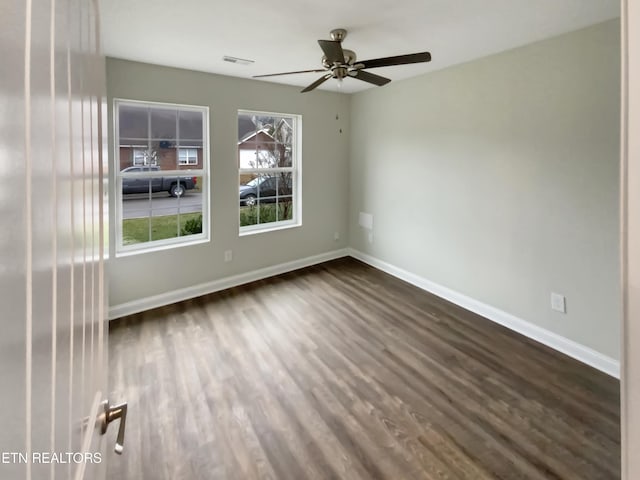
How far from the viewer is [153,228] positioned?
367 centimetres

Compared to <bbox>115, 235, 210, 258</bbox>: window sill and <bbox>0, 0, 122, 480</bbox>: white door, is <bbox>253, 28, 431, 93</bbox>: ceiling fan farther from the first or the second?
<bbox>115, 235, 210, 258</bbox>: window sill

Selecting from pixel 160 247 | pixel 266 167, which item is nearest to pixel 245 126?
pixel 266 167

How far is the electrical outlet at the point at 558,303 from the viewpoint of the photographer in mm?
2801

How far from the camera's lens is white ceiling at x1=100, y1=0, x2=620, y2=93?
7.18 ft

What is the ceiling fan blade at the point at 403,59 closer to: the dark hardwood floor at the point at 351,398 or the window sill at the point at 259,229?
the dark hardwood floor at the point at 351,398

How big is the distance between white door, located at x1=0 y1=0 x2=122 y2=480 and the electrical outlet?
3288 millimetres

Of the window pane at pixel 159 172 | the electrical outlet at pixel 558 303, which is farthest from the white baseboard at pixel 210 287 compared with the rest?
the electrical outlet at pixel 558 303

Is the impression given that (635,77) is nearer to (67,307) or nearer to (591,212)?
(67,307)

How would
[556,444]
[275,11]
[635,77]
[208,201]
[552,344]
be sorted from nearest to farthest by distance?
[635,77] < [556,444] < [275,11] < [552,344] < [208,201]

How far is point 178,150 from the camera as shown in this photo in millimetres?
3695

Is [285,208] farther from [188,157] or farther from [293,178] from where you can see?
[188,157]

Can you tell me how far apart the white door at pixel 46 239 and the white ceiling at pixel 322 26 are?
1925 mm

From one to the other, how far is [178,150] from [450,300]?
3486mm

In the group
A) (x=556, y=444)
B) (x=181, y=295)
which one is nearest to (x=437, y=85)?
(x=556, y=444)
